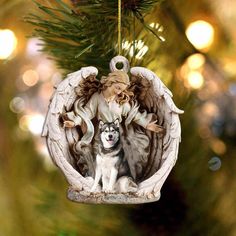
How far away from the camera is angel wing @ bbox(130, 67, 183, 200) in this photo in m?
0.39

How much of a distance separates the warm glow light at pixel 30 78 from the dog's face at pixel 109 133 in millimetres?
758

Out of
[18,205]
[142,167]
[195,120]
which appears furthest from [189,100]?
[18,205]

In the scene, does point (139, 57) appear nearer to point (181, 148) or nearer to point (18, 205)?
point (181, 148)

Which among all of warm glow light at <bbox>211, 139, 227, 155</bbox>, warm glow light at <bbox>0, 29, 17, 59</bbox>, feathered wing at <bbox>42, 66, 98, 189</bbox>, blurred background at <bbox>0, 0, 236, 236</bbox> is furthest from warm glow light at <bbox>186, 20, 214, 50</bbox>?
feathered wing at <bbox>42, 66, 98, 189</bbox>

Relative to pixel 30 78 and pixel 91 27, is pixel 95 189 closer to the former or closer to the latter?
pixel 91 27

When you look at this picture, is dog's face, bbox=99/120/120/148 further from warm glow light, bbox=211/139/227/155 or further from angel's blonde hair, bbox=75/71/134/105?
warm glow light, bbox=211/139/227/155

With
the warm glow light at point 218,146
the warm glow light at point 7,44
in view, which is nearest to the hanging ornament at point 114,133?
the warm glow light at point 218,146

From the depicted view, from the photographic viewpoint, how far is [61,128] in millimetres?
393

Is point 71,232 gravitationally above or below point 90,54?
below

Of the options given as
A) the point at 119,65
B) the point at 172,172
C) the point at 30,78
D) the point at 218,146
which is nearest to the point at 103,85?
the point at 119,65

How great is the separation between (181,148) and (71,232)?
0.13m

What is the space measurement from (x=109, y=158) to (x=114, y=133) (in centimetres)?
2

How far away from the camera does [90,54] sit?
0.46 metres

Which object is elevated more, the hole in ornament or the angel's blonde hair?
the hole in ornament
